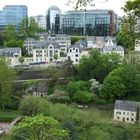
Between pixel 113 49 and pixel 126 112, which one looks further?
pixel 113 49

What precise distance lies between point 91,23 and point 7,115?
3935 centimetres

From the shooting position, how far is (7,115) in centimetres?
2855

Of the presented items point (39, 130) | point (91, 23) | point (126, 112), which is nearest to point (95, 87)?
point (126, 112)

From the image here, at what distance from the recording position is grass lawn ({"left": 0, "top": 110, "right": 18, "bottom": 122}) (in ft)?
90.6

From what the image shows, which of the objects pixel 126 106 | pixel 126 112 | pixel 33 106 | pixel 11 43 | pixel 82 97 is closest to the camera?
pixel 33 106

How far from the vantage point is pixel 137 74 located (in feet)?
106

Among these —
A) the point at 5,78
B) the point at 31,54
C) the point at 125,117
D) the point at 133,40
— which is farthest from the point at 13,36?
the point at 133,40

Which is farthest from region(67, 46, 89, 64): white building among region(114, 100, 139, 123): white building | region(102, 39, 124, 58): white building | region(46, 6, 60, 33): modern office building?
region(46, 6, 60, 33): modern office building

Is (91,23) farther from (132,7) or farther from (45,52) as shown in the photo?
(132,7)

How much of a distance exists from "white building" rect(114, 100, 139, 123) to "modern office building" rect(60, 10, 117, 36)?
37676 mm

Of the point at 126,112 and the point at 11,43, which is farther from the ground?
the point at 11,43

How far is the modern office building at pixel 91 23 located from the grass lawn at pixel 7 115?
119 feet

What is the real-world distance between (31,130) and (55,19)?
5860 centimetres

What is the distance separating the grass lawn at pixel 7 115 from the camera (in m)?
27.6
